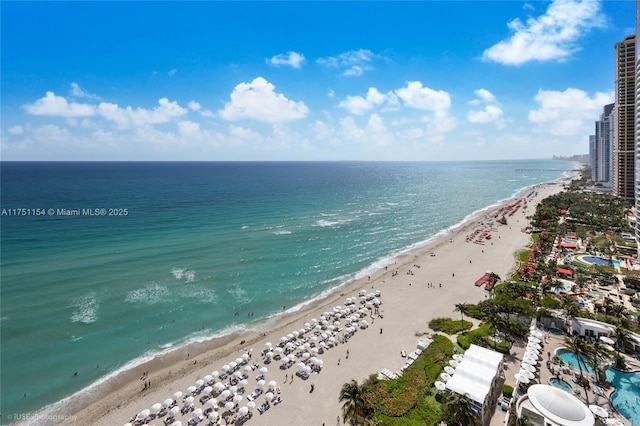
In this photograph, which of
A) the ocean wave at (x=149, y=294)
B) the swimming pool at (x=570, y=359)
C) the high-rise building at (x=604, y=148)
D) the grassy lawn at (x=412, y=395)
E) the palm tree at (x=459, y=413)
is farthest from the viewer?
the high-rise building at (x=604, y=148)

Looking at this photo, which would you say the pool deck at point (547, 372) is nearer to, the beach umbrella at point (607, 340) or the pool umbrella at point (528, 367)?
the pool umbrella at point (528, 367)

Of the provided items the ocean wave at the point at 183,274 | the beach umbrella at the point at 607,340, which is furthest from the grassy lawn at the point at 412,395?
the ocean wave at the point at 183,274

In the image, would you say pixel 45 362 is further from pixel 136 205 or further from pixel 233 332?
pixel 136 205

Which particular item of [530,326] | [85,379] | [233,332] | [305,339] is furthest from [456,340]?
[85,379]

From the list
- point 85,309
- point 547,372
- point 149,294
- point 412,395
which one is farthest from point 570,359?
point 85,309

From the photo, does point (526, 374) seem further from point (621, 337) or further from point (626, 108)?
point (626, 108)

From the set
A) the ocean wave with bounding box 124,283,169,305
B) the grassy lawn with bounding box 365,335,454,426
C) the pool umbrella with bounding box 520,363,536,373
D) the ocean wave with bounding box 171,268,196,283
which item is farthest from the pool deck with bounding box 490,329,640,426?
the ocean wave with bounding box 171,268,196,283

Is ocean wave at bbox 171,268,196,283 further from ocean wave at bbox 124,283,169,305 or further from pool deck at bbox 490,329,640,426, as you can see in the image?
pool deck at bbox 490,329,640,426
